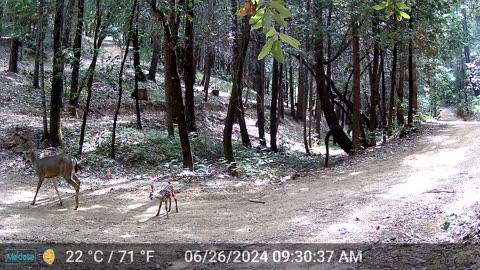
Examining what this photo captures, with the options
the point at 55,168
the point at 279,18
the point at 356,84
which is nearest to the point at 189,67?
the point at 356,84

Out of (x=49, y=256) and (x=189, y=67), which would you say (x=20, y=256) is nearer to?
(x=49, y=256)

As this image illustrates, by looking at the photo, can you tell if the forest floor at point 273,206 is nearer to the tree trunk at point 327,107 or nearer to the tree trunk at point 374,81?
the tree trunk at point 327,107

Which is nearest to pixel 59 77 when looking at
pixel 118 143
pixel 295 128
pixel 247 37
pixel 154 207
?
pixel 118 143

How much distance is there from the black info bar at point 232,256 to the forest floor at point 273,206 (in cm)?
32

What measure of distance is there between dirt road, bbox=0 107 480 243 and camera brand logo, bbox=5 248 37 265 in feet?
1.81

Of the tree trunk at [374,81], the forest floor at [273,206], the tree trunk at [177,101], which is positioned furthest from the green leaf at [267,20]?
the tree trunk at [374,81]

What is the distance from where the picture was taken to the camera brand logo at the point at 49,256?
220 inches

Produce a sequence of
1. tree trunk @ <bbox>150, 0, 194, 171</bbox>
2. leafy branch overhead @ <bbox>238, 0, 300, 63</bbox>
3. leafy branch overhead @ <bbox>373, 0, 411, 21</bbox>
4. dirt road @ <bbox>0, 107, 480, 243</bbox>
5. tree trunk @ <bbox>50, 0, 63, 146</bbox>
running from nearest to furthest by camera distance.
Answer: leafy branch overhead @ <bbox>238, 0, 300, 63</bbox>
leafy branch overhead @ <bbox>373, 0, 411, 21</bbox>
dirt road @ <bbox>0, 107, 480, 243</bbox>
tree trunk @ <bbox>150, 0, 194, 171</bbox>
tree trunk @ <bbox>50, 0, 63, 146</bbox>

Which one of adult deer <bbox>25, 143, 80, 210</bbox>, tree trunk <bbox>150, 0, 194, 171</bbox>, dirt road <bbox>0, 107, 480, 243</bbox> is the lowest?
dirt road <bbox>0, 107, 480, 243</bbox>

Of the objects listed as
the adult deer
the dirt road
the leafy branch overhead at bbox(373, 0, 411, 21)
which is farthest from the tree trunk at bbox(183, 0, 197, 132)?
the leafy branch overhead at bbox(373, 0, 411, 21)

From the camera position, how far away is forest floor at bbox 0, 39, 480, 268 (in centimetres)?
667

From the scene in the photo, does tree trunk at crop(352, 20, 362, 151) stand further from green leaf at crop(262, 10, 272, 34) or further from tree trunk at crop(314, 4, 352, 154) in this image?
green leaf at crop(262, 10, 272, 34)

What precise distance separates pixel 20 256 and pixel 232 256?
8.63ft

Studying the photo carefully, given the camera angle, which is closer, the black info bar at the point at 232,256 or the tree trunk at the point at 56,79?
the black info bar at the point at 232,256
